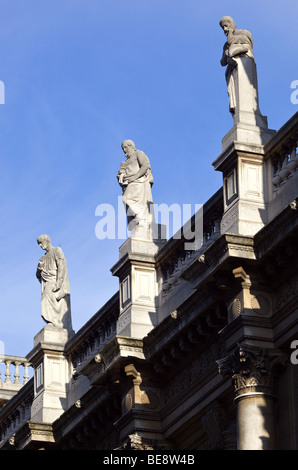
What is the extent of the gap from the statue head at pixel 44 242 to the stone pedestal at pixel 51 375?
2.02 m

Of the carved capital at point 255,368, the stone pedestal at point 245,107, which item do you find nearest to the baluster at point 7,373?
the stone pedestal at point 245,107

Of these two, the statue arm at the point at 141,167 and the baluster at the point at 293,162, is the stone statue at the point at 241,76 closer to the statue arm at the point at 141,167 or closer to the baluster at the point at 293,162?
the baluster at the point at 293,162

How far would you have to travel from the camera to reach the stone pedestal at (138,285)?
3019 centimetres

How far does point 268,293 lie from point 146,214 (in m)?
5.62

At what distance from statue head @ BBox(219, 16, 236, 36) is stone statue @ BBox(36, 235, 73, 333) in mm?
9103

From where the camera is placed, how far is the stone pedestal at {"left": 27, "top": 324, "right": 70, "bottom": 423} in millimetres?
34531

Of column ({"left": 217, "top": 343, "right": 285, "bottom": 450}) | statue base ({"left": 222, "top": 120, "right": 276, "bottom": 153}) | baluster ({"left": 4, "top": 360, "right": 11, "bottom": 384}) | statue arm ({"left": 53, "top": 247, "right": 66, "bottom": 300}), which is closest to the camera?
column ({"left": 217, "top": 343, "right": 285, "bottom": 450})

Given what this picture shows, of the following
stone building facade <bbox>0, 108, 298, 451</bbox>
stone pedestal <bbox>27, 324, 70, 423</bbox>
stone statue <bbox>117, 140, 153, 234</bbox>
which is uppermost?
stone statue <bbox>117, 140, 153, 234</bbox>

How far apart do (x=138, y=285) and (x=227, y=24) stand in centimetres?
576

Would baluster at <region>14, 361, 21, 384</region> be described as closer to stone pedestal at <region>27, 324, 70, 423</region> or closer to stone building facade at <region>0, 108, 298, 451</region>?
stone pedestal at <region>27, 324, 70, 423</region>

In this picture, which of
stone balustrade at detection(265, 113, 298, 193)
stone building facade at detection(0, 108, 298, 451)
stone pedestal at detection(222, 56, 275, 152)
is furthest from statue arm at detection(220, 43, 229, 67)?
stone balustrade at detection(265, 113, 298, 193)

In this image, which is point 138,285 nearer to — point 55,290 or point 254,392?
point 55,290
